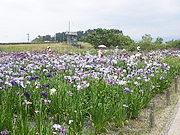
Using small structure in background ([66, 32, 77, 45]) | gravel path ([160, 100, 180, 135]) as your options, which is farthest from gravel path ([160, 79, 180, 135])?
small structure in background ([66, 32, 77, 45])

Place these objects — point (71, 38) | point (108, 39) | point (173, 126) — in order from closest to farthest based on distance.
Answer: point (173, 126)
point (108, 39)
point (71, 38)

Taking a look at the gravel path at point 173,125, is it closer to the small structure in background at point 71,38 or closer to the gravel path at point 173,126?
the gravel path at point 173,126

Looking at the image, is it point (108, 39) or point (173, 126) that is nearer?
point (173, 126)

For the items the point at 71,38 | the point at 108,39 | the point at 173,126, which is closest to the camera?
the point at 173,126

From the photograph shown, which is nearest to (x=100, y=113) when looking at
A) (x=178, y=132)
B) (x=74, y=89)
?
(x=74, y=89)

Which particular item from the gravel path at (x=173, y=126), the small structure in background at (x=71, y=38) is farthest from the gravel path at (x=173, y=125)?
the small structure in background at (x=71, y=38)

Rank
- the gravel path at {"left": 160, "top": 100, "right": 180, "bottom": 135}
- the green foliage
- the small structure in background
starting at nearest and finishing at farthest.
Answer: the gravel path at {"left": 160, "top": 100, "right": 180, "bottom": 135} < the green foliage < the small structure in background

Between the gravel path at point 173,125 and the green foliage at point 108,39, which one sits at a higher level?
the green foliage at point 108,39

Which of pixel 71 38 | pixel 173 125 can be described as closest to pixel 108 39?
pixel 71 38

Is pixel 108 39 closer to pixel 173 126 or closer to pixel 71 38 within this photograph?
pixel 71 38

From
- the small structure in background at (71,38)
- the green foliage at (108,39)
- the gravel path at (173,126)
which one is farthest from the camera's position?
the small structure in background at (71,38)

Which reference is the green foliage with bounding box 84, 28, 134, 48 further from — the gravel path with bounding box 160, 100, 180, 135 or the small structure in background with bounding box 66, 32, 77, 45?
the gravel path with bounding box 160, 100, 180, 135

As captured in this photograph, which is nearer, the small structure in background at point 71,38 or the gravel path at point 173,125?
the gravel path at point 173,125

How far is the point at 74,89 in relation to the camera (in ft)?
15.5
